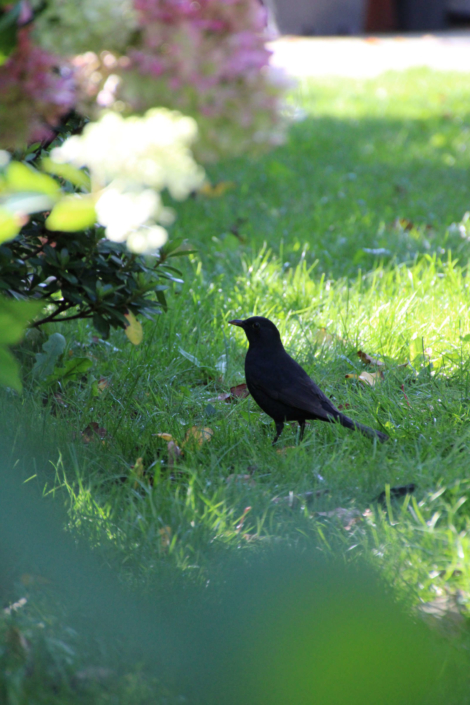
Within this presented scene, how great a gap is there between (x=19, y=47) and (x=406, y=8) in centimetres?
1732

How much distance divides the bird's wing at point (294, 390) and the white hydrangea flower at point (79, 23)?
4.82 feet

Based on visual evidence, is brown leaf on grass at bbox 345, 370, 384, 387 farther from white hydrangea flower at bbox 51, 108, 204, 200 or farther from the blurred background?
the blurred background

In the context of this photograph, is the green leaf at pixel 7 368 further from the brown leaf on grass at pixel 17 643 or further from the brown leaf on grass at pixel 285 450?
the brown leaf on grass at pixel 285 450

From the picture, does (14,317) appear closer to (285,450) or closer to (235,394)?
(285,450)

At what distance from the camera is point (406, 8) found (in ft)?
53.2

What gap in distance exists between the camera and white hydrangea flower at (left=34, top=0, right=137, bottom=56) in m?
1.27

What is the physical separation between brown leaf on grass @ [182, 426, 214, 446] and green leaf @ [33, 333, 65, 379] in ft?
2.12

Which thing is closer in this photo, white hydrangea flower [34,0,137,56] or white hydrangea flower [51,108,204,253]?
white hydrangea flower [51,108,204,253]

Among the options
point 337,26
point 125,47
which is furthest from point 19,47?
point 337,26

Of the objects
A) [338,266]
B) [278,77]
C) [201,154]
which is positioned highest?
[278,77]

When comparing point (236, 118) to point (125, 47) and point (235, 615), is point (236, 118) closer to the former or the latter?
point (125, 47)

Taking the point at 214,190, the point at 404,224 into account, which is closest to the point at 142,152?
the point at 404,224

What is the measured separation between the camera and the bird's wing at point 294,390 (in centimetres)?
249

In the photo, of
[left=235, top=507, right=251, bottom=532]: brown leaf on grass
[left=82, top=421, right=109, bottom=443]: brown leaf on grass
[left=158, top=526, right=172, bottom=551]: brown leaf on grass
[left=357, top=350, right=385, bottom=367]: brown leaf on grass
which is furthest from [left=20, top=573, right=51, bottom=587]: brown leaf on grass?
[left=357, top=350, right=385, bottom=367]: brown leaf on grass
